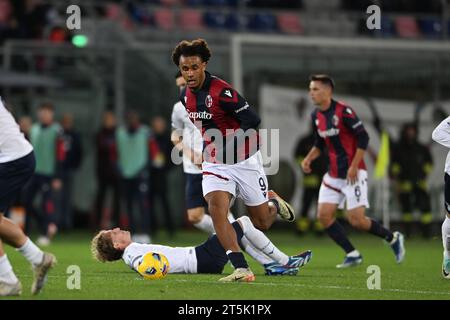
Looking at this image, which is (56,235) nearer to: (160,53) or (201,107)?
(160,53)

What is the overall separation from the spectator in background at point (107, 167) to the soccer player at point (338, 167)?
7.54 meters

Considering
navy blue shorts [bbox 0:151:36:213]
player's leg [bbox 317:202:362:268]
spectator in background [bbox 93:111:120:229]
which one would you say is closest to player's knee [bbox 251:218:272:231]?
navy blue shorts [bbox 0:151:36:213]

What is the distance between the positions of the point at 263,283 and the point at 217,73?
13.4 metres

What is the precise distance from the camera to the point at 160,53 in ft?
75.1

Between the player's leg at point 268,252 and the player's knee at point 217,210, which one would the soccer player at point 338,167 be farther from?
the player's knee at point 217,210

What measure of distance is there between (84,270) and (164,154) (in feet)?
30.2

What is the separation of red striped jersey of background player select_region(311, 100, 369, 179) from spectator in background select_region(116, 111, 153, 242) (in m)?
6.68

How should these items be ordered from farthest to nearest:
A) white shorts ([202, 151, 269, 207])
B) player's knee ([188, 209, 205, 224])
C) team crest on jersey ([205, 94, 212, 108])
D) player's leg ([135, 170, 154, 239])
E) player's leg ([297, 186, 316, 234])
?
player's leg ([297, 186, 316, 234]) < player's leg ([135, 170, 154, 239]) < player's knee ([188, 209, 205, 224]) < white shorts ([202, 151, 269, 207]) < team crest on jersey ([205, 94, 212, 108])

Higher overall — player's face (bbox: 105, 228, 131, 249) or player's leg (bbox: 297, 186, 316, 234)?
player's face (bbox: 105, 228, 131, 249)

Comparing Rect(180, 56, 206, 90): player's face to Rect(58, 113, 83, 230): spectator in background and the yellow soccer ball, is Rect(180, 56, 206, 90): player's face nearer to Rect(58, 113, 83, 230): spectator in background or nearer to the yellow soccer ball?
the yellow soccer ball

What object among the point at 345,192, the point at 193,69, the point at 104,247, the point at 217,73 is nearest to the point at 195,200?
the point at 345,192

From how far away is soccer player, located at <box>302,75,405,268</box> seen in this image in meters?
13.6

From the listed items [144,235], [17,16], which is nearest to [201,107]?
[144,235]

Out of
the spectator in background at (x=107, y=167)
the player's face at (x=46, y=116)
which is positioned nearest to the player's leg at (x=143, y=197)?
the spectator in background at (x=107, y=167)
